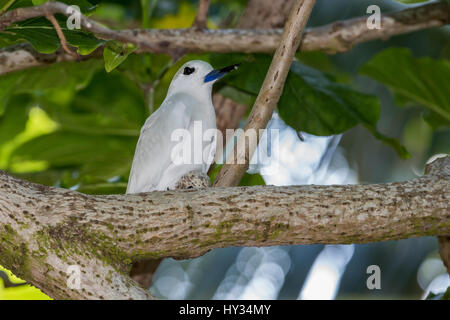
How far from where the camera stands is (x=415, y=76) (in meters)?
3.27

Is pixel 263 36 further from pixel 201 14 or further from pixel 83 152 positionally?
pixel 83 152

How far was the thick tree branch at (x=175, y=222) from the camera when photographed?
5.57 ft

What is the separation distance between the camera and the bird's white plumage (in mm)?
2318

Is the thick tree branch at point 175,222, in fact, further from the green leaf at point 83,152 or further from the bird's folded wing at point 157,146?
the green leaf at point 83,152

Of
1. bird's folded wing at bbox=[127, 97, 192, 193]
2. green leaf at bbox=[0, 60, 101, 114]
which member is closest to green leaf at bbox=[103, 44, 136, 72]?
bird's folded wing at bbox=[127, 97, 192, 193]

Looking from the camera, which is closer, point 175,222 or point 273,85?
point 175,222

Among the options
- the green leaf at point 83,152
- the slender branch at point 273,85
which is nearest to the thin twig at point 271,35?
the slender branch at point 273,85

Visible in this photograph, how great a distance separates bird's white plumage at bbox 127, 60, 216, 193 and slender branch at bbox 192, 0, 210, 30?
1.35 ft

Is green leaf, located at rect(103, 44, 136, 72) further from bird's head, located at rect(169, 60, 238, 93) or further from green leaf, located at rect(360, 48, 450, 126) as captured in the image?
green leaf, located at rect(360, 48, 450, 126)

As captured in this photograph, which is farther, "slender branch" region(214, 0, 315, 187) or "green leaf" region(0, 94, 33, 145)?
"green leaf" region(0, 94, 33, 145)

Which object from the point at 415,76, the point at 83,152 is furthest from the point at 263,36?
the point at 83,152

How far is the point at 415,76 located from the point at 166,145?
5.33ft

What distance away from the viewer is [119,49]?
7.52 ft
